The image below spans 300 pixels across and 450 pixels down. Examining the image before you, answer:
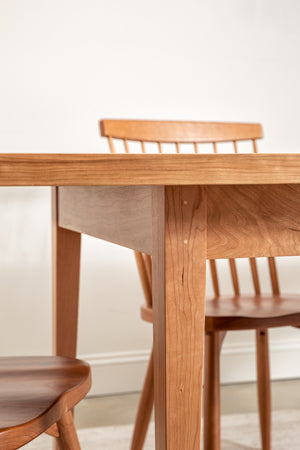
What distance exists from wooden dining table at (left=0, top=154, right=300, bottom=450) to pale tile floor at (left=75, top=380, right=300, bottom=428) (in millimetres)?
1242

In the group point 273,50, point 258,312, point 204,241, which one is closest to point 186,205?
point 204,241

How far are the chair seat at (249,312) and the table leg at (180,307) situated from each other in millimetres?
621

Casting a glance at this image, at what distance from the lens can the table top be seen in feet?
1.72

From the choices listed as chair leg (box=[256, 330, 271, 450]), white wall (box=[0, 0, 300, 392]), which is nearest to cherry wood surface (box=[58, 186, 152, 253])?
chair leg (box=[256, 330, 271, 450])

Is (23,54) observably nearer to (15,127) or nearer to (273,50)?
(15,127)

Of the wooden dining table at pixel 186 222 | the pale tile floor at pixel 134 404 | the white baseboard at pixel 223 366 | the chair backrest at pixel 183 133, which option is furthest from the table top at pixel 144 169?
the white baseboard at pixel 223 366

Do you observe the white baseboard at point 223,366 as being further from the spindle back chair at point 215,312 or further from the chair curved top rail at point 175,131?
the chair curved top rail at point 175,131

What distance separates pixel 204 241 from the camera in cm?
62

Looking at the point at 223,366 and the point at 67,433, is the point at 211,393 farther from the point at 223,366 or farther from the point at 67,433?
the point at 223,366

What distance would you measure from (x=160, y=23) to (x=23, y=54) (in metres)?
0.49

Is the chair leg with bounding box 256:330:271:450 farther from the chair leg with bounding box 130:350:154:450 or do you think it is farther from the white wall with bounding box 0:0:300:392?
the white wall with bounding box 0:0:300:392

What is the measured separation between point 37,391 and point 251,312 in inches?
25.8

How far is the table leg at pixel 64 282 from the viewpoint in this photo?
125 cm

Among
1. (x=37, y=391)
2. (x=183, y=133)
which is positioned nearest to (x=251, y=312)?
(x=183, y=133)
